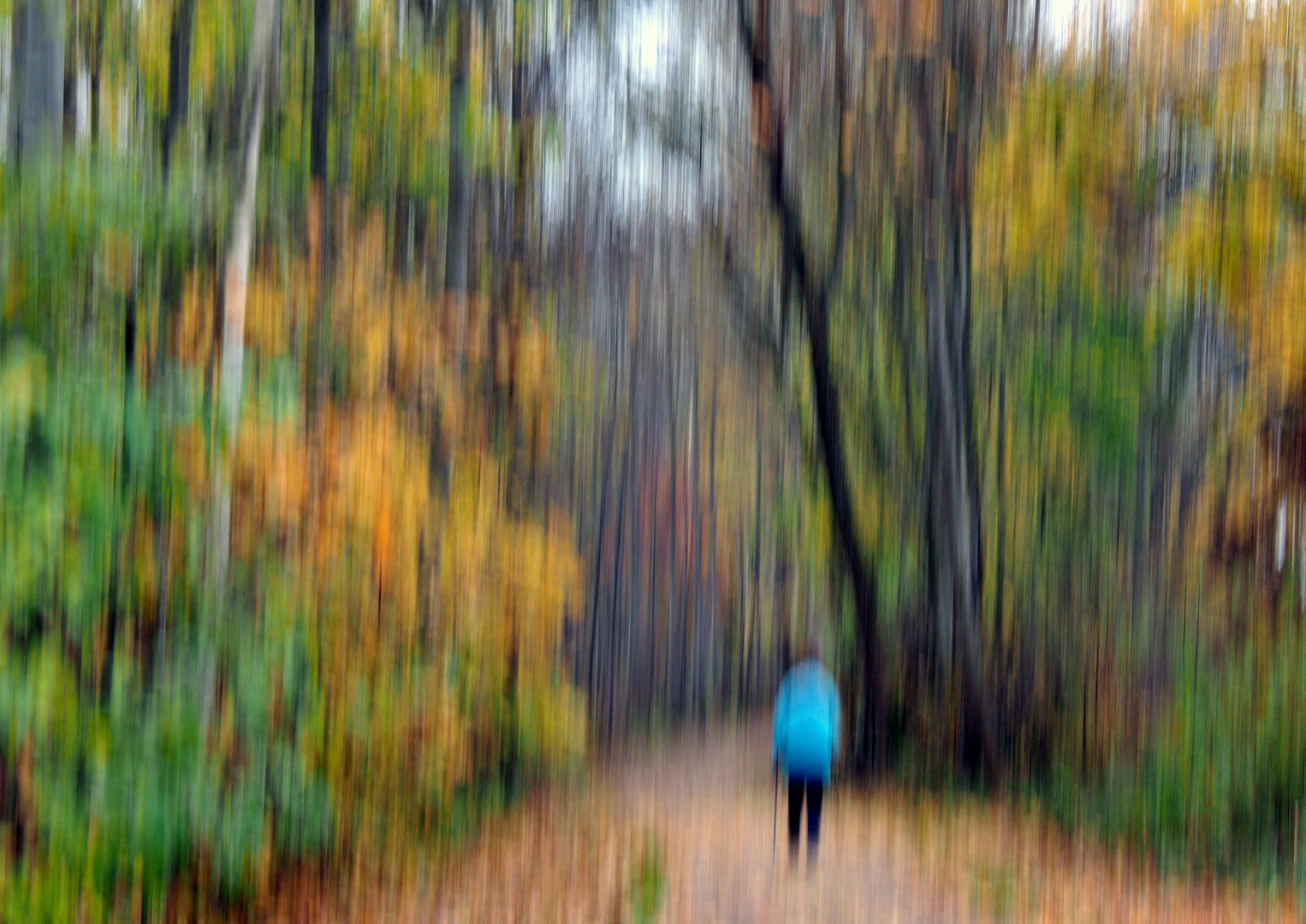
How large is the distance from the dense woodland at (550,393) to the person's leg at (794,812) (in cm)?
314

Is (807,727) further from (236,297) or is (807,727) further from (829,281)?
(829,281)

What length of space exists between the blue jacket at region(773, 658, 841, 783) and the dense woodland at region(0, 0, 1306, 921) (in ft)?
10.0

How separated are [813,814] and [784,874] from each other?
529 mm

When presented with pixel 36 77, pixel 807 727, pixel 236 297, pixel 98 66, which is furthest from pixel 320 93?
pixel 807 727

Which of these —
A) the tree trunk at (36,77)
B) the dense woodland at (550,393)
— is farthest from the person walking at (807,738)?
the tree trunk at (36,77)

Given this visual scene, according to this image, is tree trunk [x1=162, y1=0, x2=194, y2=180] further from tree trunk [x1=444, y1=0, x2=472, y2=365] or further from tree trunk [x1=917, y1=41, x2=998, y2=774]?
tree trunk [x1=917, y1=41, x2=998, y2=774]

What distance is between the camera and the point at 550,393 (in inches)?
574

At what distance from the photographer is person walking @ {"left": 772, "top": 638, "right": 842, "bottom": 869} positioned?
9.82m

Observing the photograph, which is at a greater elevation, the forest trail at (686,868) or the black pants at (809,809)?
the black pants at (809,809)

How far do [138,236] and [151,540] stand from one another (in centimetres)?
181

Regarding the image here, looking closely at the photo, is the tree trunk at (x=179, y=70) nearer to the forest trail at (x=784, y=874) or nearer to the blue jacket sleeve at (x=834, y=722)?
the forest trail at (x=784, y=874)

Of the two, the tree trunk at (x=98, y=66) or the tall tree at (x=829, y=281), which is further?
the tall tree at (x=829, y=281)

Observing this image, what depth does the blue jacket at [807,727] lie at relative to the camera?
32.2 ft

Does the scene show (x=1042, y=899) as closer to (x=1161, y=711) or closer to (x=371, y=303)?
(x=1161, y=711)
